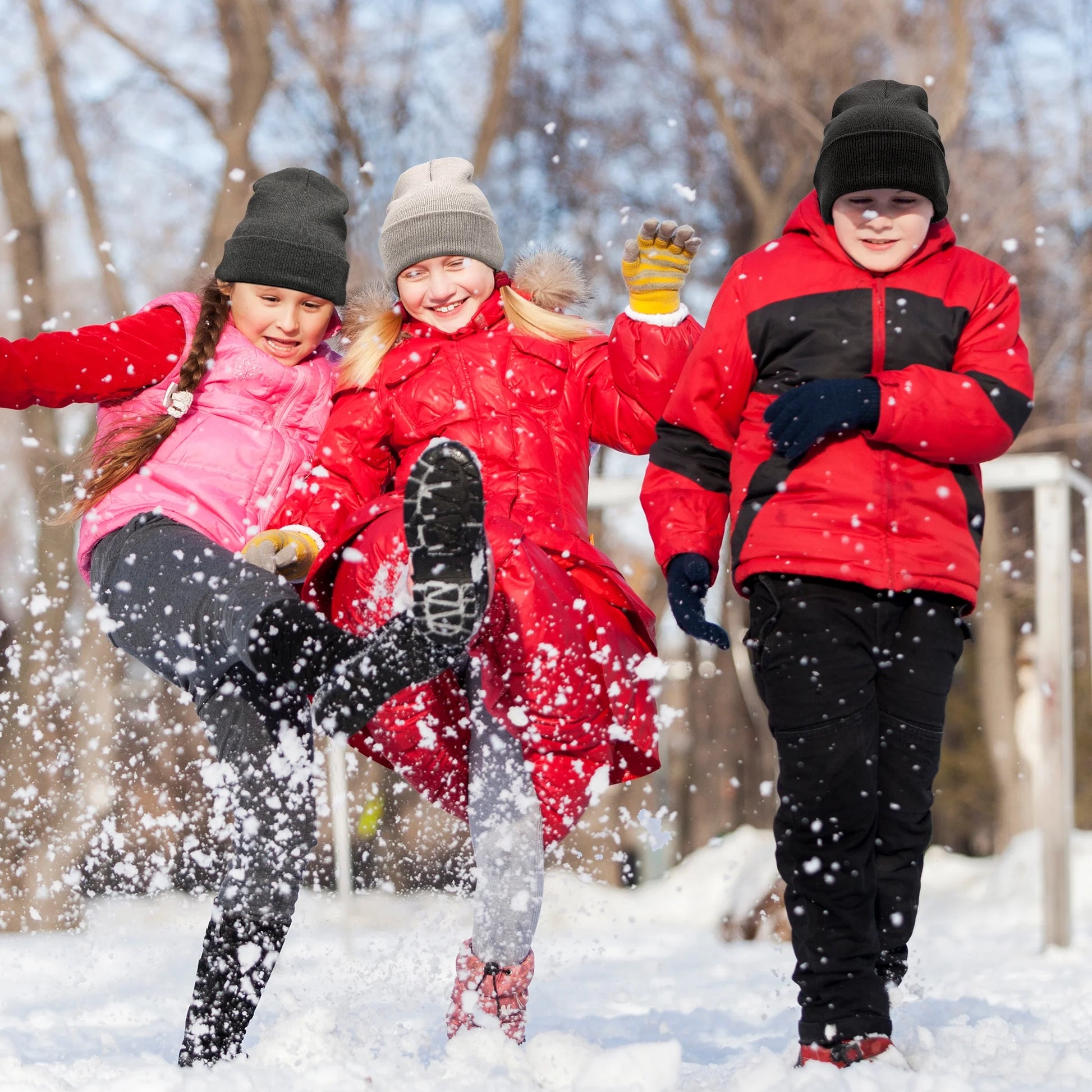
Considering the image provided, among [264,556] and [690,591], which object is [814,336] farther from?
[264,556]

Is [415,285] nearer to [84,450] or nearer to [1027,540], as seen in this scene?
[84,450]

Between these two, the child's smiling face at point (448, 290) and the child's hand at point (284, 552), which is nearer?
the child's hand at point (284, 552)

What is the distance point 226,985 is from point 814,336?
1751 mm

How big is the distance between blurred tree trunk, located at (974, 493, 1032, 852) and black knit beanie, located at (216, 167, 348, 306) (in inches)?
386

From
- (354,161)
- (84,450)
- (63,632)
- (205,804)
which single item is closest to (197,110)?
(354,161)

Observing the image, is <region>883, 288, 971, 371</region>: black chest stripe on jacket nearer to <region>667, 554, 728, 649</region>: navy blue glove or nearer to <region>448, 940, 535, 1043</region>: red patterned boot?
<region>667, 554, 728, 649</region>: navy blue glove

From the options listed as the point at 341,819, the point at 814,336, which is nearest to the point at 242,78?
the point at 341,819

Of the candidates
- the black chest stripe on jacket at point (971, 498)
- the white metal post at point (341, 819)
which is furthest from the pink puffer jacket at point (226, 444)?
the white metal post at point (341, 819)

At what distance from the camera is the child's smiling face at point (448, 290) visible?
10.1 feet

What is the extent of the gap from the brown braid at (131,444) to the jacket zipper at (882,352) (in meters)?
1.49

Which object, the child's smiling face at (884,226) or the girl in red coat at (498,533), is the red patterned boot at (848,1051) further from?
the child's smiling face at (884,226)

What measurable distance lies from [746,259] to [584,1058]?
1.60 metres

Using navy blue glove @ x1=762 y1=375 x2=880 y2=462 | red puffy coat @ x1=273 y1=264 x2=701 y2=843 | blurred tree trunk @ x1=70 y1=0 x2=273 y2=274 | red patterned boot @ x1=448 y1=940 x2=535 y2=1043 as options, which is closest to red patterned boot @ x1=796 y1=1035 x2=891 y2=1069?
red patterned boot @ x1=448 y1=940 x2=535 y2=1043

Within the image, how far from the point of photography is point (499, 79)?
32.0ft
